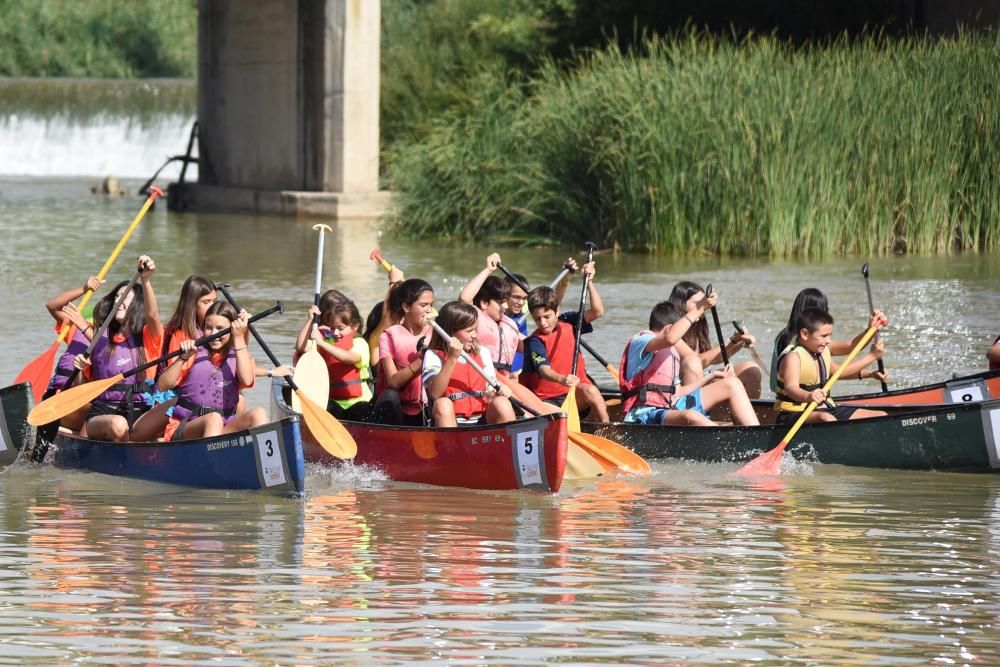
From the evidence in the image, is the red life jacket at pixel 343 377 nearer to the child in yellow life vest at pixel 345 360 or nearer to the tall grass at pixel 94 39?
the child in yellow life vest at pixel 345 360

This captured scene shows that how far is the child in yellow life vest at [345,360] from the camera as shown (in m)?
9.08

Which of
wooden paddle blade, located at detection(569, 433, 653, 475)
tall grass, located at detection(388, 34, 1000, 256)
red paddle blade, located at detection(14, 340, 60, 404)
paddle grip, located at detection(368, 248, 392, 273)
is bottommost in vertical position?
wooden paddle blade, located at detection(569, 433, 653, 475)

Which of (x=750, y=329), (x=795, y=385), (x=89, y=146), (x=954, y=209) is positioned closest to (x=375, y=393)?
(x=795, y=385)

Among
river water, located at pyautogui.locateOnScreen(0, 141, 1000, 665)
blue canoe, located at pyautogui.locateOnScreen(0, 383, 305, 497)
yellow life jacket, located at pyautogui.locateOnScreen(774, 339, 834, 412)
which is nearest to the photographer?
river water, located at pyautogui.locateOnScreen(0, 141, 1000, 665)

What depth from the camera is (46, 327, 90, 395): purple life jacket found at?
890cm

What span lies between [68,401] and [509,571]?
306 cm

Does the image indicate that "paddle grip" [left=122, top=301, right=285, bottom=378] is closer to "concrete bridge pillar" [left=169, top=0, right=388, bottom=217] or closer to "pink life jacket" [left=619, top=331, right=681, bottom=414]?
"pink life jacket" [left=619, top=331, right=681, bottom=414]

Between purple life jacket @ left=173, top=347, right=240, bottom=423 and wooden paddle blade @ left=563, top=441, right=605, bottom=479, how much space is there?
1532mm

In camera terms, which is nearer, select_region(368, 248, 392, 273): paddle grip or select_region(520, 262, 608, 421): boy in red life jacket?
select_region(520, 262, 608, 421): boy in red life jacket

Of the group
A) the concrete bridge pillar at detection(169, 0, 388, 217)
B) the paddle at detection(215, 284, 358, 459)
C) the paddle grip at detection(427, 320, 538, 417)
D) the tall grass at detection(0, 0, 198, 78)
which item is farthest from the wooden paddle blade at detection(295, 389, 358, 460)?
the tall grass at detection(0, 0, 198, 78)

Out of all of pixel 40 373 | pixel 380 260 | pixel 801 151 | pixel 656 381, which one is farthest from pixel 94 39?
pixel 656 381

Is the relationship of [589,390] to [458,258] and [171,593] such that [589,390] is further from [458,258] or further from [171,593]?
[458,258]

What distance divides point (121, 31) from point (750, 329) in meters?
29.8

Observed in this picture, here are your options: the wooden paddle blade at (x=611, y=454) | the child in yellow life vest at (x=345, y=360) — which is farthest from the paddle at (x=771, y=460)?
the child in yellow life vest at (x=345, y=360)
